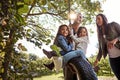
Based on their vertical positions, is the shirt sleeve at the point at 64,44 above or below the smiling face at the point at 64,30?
below

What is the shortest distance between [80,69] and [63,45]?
0.48 metres

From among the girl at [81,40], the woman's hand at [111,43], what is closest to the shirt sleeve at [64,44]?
the girl at [81,40]

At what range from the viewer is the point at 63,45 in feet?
15.1

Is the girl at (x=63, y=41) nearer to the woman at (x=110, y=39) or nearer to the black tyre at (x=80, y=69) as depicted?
the black tyre at (x=80, y=69)

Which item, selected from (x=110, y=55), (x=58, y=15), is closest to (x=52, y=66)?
(x=110, y=55)

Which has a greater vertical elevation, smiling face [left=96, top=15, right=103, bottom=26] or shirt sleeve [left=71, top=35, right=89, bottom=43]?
smiling face [left=96, top=15, right=103, bottom=26]

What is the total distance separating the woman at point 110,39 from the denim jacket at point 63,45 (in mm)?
503

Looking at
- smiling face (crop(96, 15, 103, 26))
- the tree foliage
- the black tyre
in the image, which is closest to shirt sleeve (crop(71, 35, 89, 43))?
the black tyre

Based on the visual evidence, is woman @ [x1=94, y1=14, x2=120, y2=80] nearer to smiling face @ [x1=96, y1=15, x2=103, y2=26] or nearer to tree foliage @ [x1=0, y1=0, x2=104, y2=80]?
smiling face @ [x1=96, y1=15, x2=103, y2=26]

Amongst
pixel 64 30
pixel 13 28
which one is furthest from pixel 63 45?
pixel 13 28

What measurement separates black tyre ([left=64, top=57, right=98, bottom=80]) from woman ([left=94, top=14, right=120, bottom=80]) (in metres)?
0.34

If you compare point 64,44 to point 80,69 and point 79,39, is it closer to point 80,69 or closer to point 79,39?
point 79,39

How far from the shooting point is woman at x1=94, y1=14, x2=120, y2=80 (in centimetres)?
427

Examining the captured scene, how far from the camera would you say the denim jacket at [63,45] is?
4602 mm
